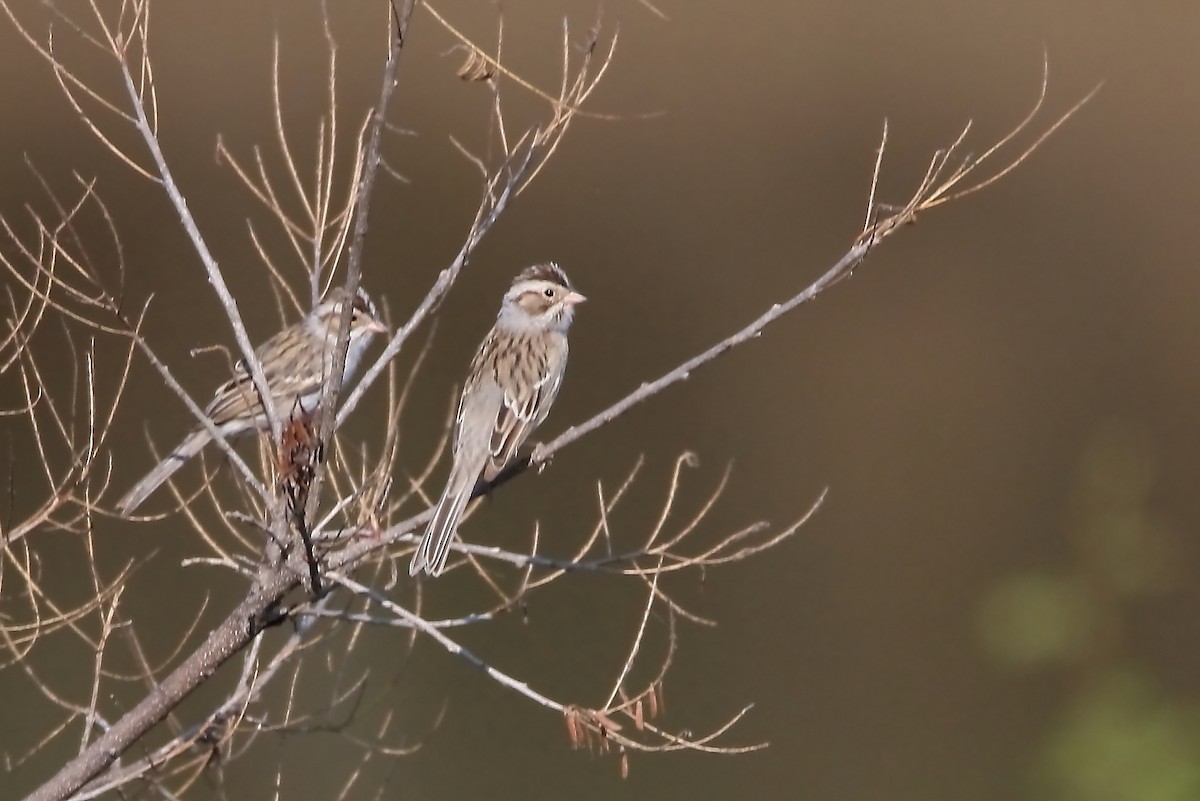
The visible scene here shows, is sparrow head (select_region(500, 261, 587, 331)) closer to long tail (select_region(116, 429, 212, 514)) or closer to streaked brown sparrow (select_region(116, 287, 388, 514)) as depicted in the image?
streaked brown sparrow (select_region(116, 287, 388, 514))

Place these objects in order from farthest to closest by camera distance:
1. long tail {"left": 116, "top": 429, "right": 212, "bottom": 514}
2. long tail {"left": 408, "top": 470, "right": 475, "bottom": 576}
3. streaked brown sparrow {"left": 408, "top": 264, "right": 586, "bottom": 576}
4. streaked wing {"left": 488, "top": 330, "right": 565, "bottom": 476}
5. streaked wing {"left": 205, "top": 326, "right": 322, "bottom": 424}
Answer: streaked wing {"left": 205, "top": 326, "right": 322, "bottom": 424}, long tail {"left": 116, "top": 429, "right": 212, "bottom": 514}, streaked wing {"left": 488, "top": 330, "right": 565, "bottom": 476}, streaked brown sparrow {"left": 408, "top": 264, "right": 586, "bottom": 576}, long tail {"left": 408, "top": 470, "right": 475, "bottom": 576}

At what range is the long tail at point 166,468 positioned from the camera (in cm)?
528

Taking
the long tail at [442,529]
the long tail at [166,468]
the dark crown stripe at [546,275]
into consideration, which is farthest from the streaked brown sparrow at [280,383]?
the long tail at [442,529]

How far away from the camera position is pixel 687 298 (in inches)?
260

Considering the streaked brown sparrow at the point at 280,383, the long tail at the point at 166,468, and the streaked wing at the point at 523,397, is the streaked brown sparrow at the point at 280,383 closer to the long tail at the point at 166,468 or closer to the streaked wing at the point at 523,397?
the long tail at the point at 166,468

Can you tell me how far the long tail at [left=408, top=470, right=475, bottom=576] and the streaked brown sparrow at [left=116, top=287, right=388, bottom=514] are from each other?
2.95 feet

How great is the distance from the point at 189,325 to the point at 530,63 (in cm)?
189

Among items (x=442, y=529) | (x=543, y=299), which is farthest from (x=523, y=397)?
(x=442, y=529)

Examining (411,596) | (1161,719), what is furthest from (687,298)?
(1161,719)

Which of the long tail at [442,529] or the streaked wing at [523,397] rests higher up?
the streaked wing at [523,397]

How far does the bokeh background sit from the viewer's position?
6555 millimetres

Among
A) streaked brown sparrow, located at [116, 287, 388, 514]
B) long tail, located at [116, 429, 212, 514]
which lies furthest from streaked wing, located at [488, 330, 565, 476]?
long tail, located at [116, 429, 212, 514]

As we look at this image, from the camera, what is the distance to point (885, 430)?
22.1 feet

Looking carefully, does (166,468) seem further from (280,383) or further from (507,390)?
(507,390)
